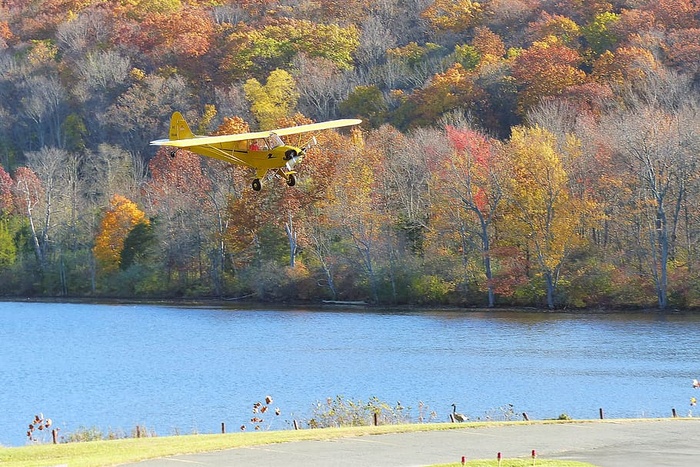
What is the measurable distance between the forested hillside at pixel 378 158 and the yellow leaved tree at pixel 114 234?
6.8 inches

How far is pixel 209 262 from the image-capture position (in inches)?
3620

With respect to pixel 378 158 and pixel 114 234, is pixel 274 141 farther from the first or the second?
pixel 114 234

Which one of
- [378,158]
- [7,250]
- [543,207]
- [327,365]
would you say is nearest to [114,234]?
[7,250]

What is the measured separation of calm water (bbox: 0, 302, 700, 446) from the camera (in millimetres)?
42094

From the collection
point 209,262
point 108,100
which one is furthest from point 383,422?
point 108,100

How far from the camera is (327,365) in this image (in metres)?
54.0

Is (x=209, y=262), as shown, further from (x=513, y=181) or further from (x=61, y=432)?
(x=61, y=432)

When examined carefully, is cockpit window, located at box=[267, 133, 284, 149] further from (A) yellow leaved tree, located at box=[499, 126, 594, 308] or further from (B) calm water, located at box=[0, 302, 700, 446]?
(A) yellow leaved tree, located at box=[499, 126, 594, 308]

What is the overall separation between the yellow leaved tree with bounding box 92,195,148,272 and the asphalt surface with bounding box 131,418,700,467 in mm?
69488

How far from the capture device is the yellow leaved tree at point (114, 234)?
95812mm

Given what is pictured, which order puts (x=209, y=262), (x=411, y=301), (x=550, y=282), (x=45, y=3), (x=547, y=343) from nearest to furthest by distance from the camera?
1. (x=547, y=343)
2. (x=550, y=282)
3. (x=411, y=301)
4. (x=209, y=262)
5. (x=45, y=3)

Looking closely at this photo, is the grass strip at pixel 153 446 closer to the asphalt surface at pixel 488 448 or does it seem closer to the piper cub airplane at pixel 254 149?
the asphalt surface at pixel 488 448

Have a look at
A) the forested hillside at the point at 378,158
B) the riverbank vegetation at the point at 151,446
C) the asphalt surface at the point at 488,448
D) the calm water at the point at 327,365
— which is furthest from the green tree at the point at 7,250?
the asphalt surface at the point at 488,448

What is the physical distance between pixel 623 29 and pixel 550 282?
41.3 m
